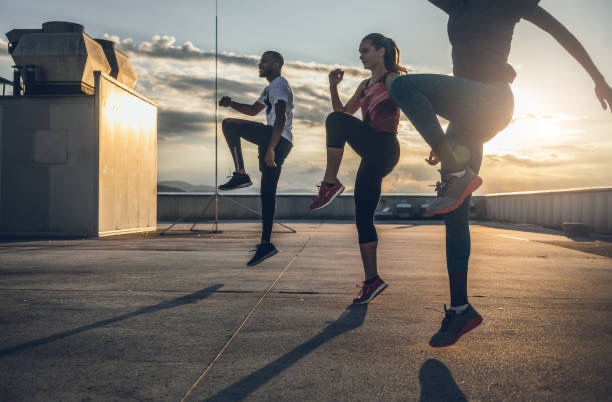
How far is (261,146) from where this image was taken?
14.2ft

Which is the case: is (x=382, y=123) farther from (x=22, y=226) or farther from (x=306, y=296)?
(x=22, y=226)

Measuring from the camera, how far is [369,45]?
3.01 metres

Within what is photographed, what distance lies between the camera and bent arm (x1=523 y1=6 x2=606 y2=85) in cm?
234

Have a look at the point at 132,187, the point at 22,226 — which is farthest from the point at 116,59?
the point at 22,226

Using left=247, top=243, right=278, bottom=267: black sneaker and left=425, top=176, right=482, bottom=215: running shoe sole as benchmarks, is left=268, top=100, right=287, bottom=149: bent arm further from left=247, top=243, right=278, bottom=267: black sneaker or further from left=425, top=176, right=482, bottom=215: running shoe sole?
left=425, top=176, right=482, bottom=215: running shoe sole

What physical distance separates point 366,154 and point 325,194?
0.34 meters

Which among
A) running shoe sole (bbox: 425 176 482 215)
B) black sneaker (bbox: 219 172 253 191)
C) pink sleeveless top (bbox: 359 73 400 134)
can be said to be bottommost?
running shoe sole (bbox: 425 176 482 215)

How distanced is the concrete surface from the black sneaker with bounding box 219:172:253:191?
0.74 metres

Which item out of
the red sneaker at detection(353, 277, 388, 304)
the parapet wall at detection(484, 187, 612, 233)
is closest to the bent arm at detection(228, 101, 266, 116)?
the red sneaker at detection(353, 277, 388, 304)

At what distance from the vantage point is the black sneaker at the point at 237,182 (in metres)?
4.25

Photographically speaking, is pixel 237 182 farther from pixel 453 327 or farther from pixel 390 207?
pixel 390 207

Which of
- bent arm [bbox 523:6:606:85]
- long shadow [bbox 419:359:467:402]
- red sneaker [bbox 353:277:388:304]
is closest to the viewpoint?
long shadow [bbox 419:359:467:402]

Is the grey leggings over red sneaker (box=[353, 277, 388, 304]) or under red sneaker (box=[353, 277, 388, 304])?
over

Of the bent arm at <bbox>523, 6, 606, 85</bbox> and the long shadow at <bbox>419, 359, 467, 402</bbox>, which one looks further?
the bent arm at <bbox>523, 6, 606, 85</bbox>
